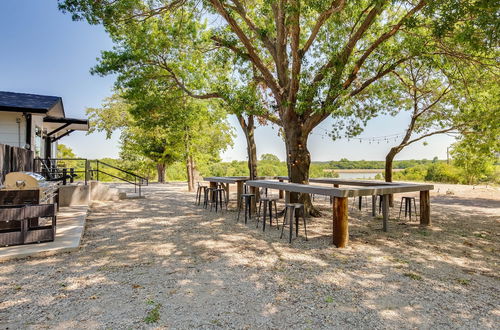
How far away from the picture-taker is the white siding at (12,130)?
303 inches

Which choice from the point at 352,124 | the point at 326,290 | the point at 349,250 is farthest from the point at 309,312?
the point at 352,124

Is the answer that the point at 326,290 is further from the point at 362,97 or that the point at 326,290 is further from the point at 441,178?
the point at 441,178

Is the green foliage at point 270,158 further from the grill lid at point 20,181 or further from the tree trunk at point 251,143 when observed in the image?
the grill lid at point 20,181

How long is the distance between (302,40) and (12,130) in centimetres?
847

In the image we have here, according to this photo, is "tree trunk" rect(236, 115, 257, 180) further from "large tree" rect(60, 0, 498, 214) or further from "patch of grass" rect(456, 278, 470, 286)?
"patch of grass" rect(456, 278, 470, 286)

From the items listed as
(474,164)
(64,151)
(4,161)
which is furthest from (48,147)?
(474,164)

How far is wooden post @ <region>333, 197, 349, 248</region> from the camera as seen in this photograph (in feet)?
14.5

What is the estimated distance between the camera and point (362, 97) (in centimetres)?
878

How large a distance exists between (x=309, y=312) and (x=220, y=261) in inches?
63.1

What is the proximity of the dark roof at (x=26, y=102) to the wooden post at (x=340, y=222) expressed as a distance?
7869mm

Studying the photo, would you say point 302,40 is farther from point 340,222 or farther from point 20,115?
point 20,115

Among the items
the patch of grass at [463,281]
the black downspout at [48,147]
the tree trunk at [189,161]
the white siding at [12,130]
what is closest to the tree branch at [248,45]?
the patch of grass at [463,281]

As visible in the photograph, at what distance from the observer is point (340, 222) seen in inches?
176

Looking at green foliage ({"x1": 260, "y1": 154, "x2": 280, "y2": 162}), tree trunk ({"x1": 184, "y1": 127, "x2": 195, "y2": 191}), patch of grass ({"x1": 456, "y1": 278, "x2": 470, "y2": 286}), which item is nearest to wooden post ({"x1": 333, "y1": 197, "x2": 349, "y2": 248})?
patch of grass ({"x1": 456, "y1": 278, "x2": 470, "y2": 286})
